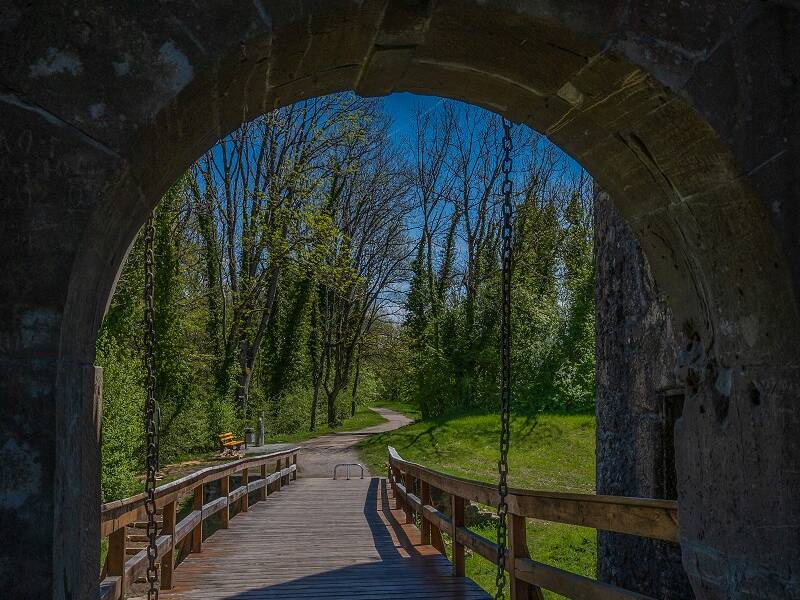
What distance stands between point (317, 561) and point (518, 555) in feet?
11.5

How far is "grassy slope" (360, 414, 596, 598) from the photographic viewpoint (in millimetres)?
9344

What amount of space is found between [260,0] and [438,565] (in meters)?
5.81

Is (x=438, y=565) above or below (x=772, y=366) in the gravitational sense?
below

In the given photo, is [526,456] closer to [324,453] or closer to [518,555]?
[324,453]

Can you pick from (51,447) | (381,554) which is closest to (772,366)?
(51,447)

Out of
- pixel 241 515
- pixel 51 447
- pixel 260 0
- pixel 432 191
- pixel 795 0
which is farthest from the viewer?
pixel 432 191

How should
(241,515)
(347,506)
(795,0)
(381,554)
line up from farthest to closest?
1. (347,506)
2. (241,515)
3. (381,554)
4. (795,0)

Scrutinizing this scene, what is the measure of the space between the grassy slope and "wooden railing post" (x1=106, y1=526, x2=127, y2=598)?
4327 mm

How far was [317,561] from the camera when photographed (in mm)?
7438

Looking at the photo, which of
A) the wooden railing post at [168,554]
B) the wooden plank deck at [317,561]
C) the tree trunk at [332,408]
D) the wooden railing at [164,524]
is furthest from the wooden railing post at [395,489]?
the tree trunk at [332,408]

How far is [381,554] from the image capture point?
25.4ft

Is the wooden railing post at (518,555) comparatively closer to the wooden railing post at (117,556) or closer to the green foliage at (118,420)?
the wooden railing post at (117,556)

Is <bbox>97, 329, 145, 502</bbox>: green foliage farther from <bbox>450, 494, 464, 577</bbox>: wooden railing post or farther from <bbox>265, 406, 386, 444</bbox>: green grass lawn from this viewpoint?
<bbox>265, 406, 386, 444</bbox>: green grass lawn

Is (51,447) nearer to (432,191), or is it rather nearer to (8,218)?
(8,218)
